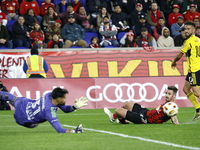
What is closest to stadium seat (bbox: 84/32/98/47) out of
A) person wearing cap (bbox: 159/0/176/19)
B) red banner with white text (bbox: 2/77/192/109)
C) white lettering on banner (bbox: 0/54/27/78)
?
white lettering on banner (bbox: 0/54/27/78)

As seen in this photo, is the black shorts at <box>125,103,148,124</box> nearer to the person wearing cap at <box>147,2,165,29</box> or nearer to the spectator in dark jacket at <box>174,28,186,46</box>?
the spectator in dark jacket at <box>174,28,186,46</box>

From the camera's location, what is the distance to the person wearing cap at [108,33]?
72.5ft

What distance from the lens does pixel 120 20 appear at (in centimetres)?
2323

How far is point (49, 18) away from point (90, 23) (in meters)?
2.04

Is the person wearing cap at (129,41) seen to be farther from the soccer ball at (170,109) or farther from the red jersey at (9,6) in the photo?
the soccer ball at (170,109)

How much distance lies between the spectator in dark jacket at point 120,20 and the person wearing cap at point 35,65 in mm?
7415

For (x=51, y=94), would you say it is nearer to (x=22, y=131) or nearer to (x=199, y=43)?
(x=22, y=131)

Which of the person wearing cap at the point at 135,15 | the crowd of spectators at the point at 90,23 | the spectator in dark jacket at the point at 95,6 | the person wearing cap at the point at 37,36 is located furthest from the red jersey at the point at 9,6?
the person wearing cap at the point at 135,15

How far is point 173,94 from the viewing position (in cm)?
1135

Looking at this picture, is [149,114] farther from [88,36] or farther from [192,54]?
[88,36]

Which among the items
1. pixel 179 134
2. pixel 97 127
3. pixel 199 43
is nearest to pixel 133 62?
pixel 199 43

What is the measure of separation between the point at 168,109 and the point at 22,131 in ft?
9.88

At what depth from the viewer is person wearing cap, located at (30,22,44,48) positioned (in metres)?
21.1

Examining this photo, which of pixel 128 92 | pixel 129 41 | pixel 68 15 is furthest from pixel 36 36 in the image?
pixel 128 92
